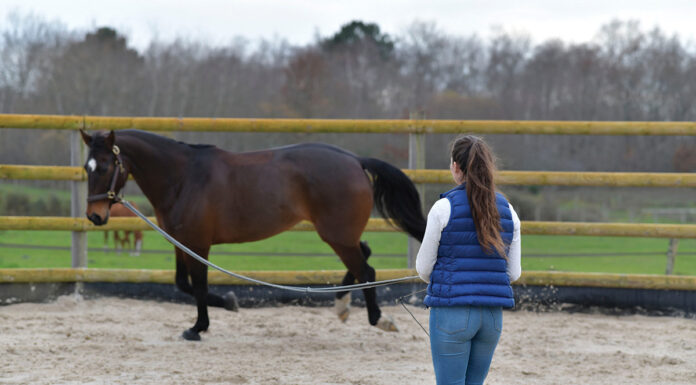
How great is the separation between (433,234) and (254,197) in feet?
10.1

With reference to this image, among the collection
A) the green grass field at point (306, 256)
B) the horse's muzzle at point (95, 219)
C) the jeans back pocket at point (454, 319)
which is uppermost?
the jeans back pocket at point (454, 319)

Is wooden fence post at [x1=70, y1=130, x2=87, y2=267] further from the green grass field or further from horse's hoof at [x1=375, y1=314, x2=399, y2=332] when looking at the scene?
the green grass field

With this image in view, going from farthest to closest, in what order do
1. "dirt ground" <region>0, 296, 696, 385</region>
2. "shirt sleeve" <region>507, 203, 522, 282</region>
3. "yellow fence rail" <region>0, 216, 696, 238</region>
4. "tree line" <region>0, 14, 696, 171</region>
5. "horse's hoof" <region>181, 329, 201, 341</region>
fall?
"tree line" <region>0, 14, 696, 171</region> < "yellow fence rail" <region>0, 216, 696, 238</region> < "horse's hoof" <region>181, 329, 201, 341</region> < "dirt ground" <region>0, 296, 696, 385</region> < "shirt sleeve" <region>507, 203, 522, 282</region>

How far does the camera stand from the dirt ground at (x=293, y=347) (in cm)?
430

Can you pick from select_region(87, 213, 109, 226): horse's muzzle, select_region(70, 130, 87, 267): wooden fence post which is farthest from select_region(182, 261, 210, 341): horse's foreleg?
select_region(70, 130, 87, 267): wooden fence post

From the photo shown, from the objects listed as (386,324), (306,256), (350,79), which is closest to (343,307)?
(386,324)

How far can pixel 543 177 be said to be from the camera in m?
6.31

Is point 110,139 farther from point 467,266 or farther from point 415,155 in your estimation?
point 467,266

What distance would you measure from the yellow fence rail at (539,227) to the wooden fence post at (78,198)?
0.13m

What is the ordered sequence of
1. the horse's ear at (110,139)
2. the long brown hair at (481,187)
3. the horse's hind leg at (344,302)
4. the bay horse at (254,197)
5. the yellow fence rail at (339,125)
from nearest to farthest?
the long brown hair at (481,187) < the horse's ear at (110,139) < the bay horse at (254,197) < the horse's hind leg at (344,302) < the yellow fence rail at (339,125)

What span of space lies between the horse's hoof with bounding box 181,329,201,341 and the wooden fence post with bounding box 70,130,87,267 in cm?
182

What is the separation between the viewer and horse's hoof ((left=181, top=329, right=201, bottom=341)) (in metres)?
5.22

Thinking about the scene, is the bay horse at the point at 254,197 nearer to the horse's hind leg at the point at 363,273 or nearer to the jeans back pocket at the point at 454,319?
the horse's hind leg at the point at 363,273

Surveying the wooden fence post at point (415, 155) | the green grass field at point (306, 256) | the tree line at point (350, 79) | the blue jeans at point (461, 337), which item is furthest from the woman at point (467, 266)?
the tree line at point (350, 79)
